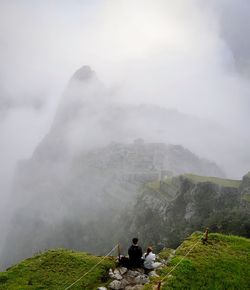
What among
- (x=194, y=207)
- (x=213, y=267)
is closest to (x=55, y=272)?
(x=213, y=267)

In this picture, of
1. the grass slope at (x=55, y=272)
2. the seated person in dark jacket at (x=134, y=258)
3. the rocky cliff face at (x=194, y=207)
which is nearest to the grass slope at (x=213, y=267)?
the seated person in dark jacket at (x=134, y=258)

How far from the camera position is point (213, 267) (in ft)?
88.7

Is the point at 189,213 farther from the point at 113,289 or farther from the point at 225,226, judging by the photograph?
the point at 113,289

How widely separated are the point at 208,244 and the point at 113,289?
10.4 m

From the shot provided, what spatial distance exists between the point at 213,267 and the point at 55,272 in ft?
37.5

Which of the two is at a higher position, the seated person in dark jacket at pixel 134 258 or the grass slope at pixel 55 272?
the seated person in dark jacket at pixel 134 258

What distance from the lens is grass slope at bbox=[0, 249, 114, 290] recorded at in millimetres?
25984

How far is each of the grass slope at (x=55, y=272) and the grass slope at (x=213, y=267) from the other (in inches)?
177

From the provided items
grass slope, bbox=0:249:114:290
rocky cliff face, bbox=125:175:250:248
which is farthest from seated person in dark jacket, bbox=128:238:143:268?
rocky cliff face, bbox=125:175:250:248

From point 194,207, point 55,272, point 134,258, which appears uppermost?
point 194,207

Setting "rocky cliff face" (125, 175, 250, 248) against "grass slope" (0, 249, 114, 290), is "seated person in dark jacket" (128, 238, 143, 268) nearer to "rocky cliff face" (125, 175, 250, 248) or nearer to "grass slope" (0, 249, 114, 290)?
"grass slope" (0, 249, 114, 290)

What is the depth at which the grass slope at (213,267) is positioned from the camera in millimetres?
24734

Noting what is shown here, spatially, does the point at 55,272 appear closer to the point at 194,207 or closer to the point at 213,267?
the point at 213,267

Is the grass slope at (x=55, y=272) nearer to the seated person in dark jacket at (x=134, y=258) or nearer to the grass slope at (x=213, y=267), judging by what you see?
the seated person in dark jacket at (x=134, y=258)
